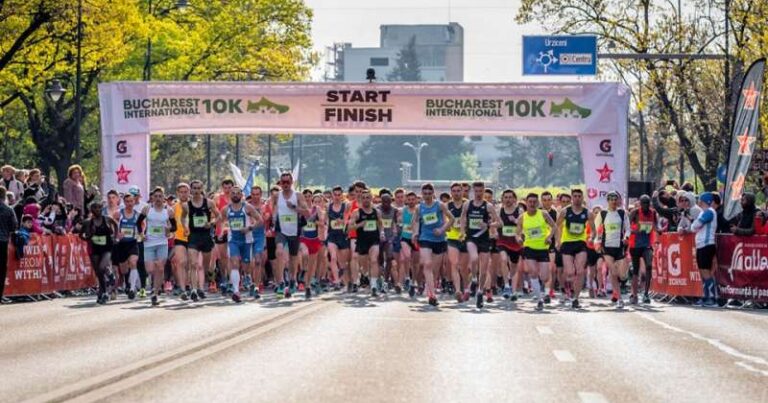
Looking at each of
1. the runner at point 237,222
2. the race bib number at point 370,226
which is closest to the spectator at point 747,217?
the race bib number at point 370,226

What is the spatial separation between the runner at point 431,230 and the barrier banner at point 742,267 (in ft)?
16.1

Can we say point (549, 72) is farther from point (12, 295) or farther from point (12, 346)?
point (12, 346)

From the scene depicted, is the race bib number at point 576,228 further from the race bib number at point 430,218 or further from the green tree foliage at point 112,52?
the green tree foliage at point 112,52

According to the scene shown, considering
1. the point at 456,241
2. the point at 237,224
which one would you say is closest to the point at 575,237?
the point at 456,241

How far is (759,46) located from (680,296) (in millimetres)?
19420

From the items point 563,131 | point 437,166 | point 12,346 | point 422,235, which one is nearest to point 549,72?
point 563,131

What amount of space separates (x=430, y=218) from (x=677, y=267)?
5.40 metres

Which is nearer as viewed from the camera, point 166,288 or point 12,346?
point 12,346

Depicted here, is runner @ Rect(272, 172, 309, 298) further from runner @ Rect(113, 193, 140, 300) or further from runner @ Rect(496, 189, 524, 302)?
runner @ Rect(496, 189, 524, 302)

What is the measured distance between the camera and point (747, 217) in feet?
82.8

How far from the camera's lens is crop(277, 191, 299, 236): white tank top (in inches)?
1007

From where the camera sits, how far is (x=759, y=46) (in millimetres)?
44406

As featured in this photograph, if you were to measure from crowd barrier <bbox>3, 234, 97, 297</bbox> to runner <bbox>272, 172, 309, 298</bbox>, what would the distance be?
4.09 meters

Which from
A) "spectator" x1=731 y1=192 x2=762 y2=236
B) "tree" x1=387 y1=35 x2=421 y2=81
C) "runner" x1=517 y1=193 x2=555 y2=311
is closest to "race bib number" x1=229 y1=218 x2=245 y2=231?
"runner" x1=517 y1=193 x2=555 y2=311
